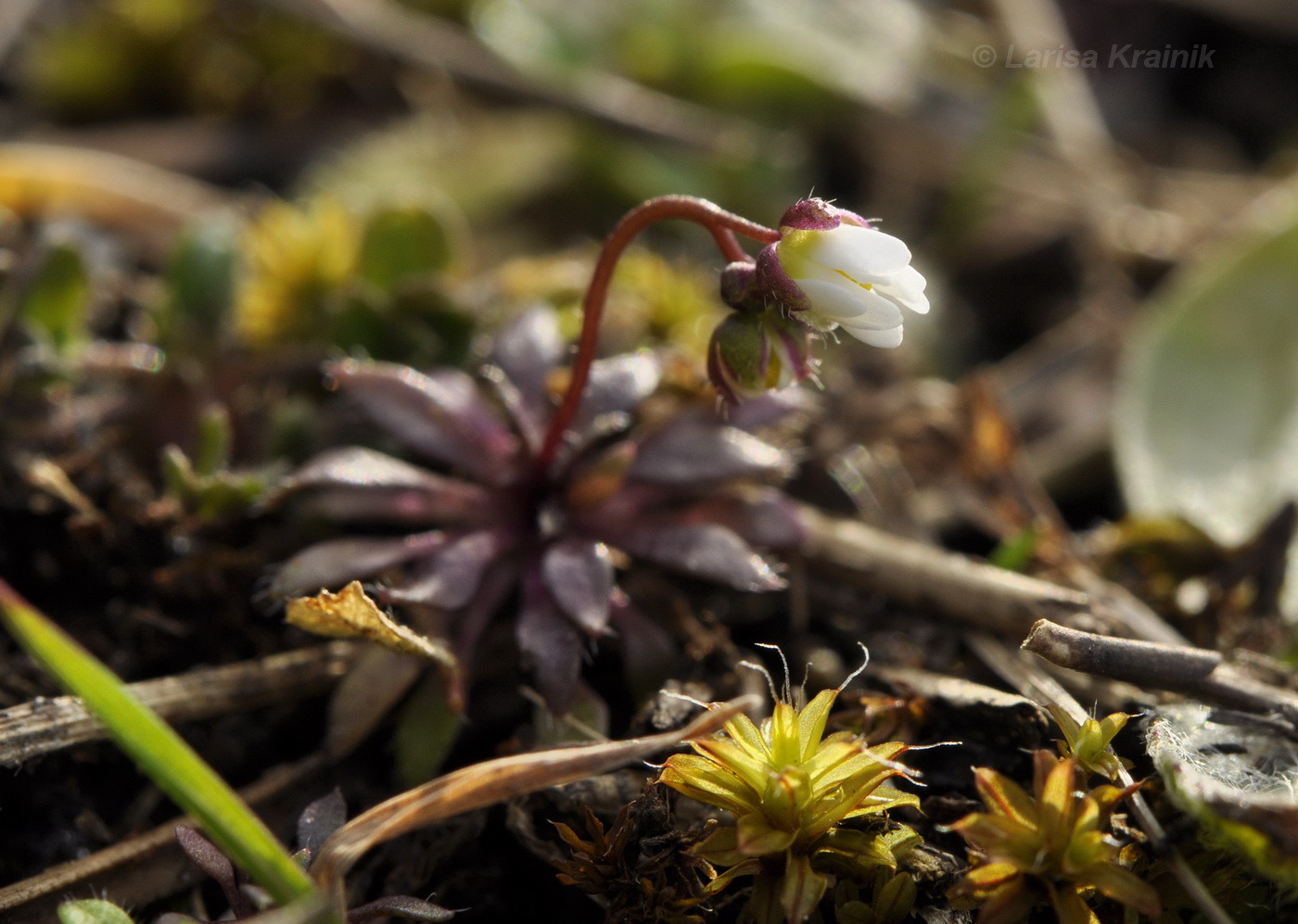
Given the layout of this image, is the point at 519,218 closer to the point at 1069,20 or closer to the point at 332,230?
the point at 332,230

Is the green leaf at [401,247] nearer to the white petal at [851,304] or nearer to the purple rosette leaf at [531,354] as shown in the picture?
the purple rosette leaf at [531,354]

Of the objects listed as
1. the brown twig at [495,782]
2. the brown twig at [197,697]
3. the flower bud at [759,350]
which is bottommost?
the brown twig at [197,697]

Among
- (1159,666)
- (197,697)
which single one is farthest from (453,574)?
(1159,666)

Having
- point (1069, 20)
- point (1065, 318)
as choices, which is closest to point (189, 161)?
point (1065, 318)

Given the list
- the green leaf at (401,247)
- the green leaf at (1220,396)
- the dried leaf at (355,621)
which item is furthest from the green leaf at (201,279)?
the green leaf at (1220,396)

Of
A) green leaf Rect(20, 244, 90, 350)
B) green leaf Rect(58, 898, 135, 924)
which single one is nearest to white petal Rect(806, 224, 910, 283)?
green leaf Rect(58, 898, 135, 924)

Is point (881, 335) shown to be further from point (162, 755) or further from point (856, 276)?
point (162, 755)
